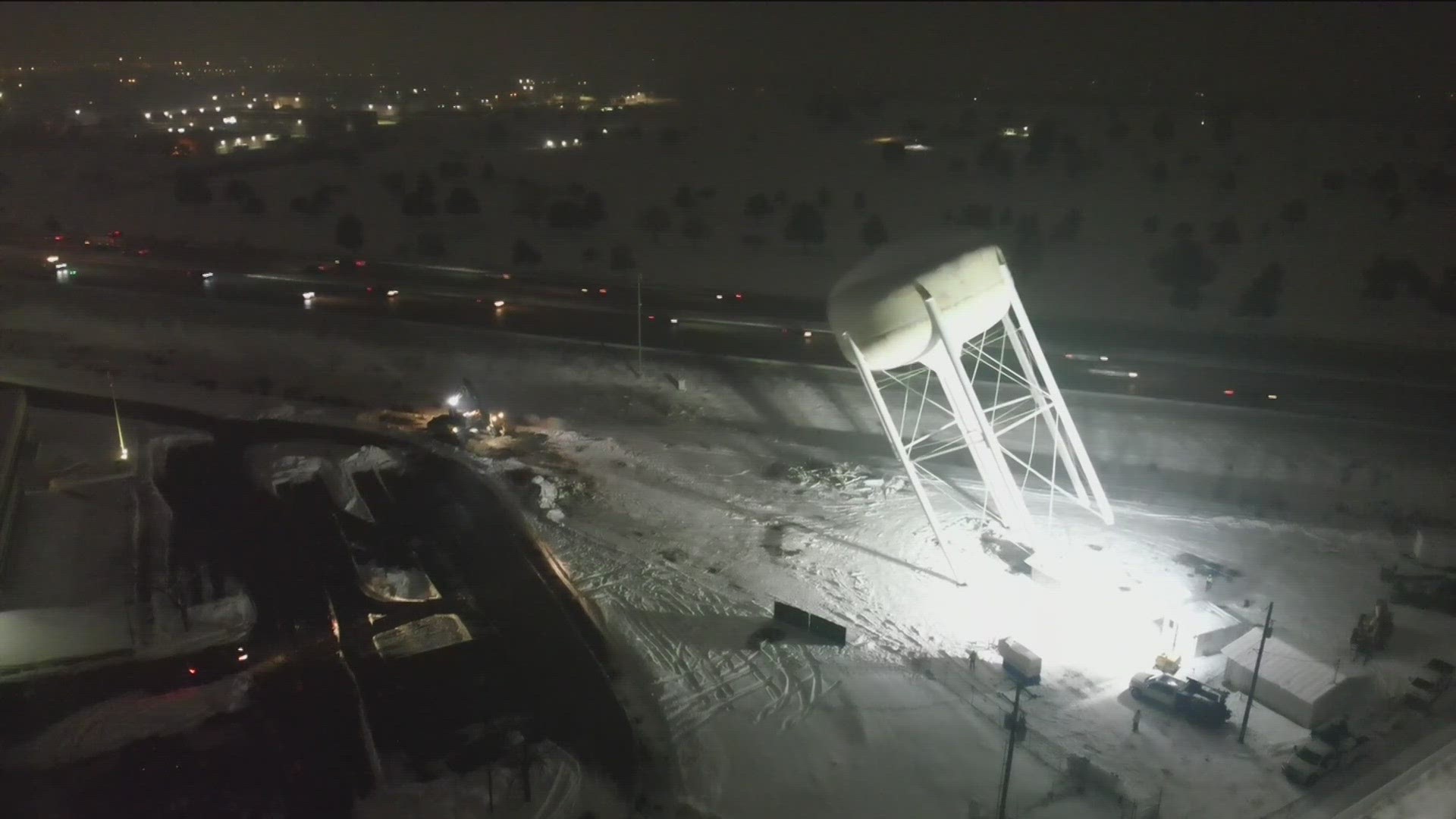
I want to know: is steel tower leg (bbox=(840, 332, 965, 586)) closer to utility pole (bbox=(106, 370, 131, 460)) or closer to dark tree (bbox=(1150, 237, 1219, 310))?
utility pole (bbox=(106, 370, 131, 460))

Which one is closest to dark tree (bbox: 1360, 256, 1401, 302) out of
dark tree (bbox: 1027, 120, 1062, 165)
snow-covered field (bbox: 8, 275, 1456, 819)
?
snow-covered field (bbox: 8, 275, 1456, 819)

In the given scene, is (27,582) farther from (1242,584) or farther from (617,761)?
(1242,584)

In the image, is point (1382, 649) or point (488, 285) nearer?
point (1382, 649)

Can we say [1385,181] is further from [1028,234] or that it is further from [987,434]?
[987,434]

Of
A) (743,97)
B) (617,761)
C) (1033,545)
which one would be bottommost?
(617,761)

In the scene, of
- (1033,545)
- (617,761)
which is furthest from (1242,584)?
(617,761)
